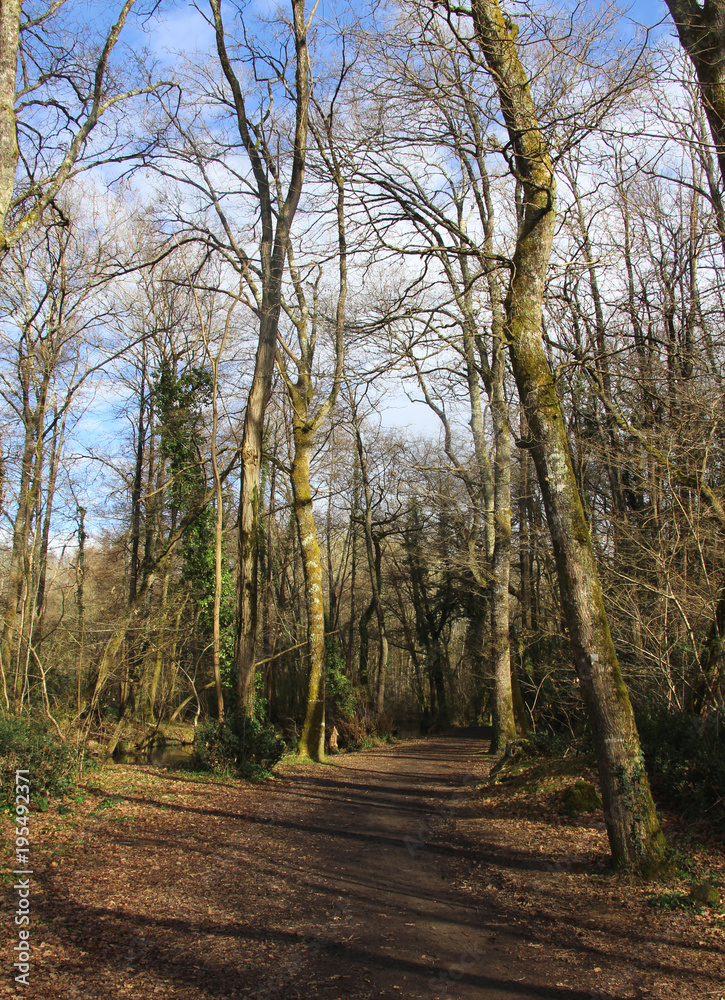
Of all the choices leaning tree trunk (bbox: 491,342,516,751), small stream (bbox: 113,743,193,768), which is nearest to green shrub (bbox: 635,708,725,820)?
leaning tree trunk (bbox: 491,342,516,751)

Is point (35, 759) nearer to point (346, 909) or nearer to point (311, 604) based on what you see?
point (346, 909)

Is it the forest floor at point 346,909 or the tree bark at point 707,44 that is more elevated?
the tree bark at point 707,44

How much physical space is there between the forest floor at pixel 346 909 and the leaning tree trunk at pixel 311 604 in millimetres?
5121

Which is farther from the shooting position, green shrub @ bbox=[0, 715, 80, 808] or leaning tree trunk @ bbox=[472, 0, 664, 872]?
green shrub @ bbox=[0, 715, 80, 808]

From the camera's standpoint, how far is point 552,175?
20.2 feet

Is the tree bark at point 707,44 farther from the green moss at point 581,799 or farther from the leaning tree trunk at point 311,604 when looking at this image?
the leaning tree trunk at point 311,604

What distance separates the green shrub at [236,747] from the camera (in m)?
10.8

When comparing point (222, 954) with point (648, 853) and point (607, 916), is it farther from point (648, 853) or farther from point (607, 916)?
point (648, 853)

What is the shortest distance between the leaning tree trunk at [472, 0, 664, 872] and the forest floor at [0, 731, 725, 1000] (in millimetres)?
563

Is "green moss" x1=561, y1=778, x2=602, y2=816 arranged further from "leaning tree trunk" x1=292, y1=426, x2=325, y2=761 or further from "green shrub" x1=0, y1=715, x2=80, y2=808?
"leaning tree trunk" x1=292, y1=426, x2=325, y2=761

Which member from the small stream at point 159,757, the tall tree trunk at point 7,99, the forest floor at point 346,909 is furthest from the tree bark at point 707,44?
the small stream at point 159,757

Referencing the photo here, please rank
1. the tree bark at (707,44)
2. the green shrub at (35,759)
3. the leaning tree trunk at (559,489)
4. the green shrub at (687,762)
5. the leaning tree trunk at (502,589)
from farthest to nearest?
the leaning tree trunk at (502,589), the green shrub at (35,759), the green shrub at (687,762), the tree bark at (707,44), the leaning tree trunk at (559,489)

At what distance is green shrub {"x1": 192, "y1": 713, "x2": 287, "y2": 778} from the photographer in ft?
35.6

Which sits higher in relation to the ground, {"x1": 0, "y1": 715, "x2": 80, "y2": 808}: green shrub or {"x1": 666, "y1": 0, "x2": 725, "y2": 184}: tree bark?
{"x1": 666, "y1": 0, "x2": 725, "y2": 184}: tree bark
